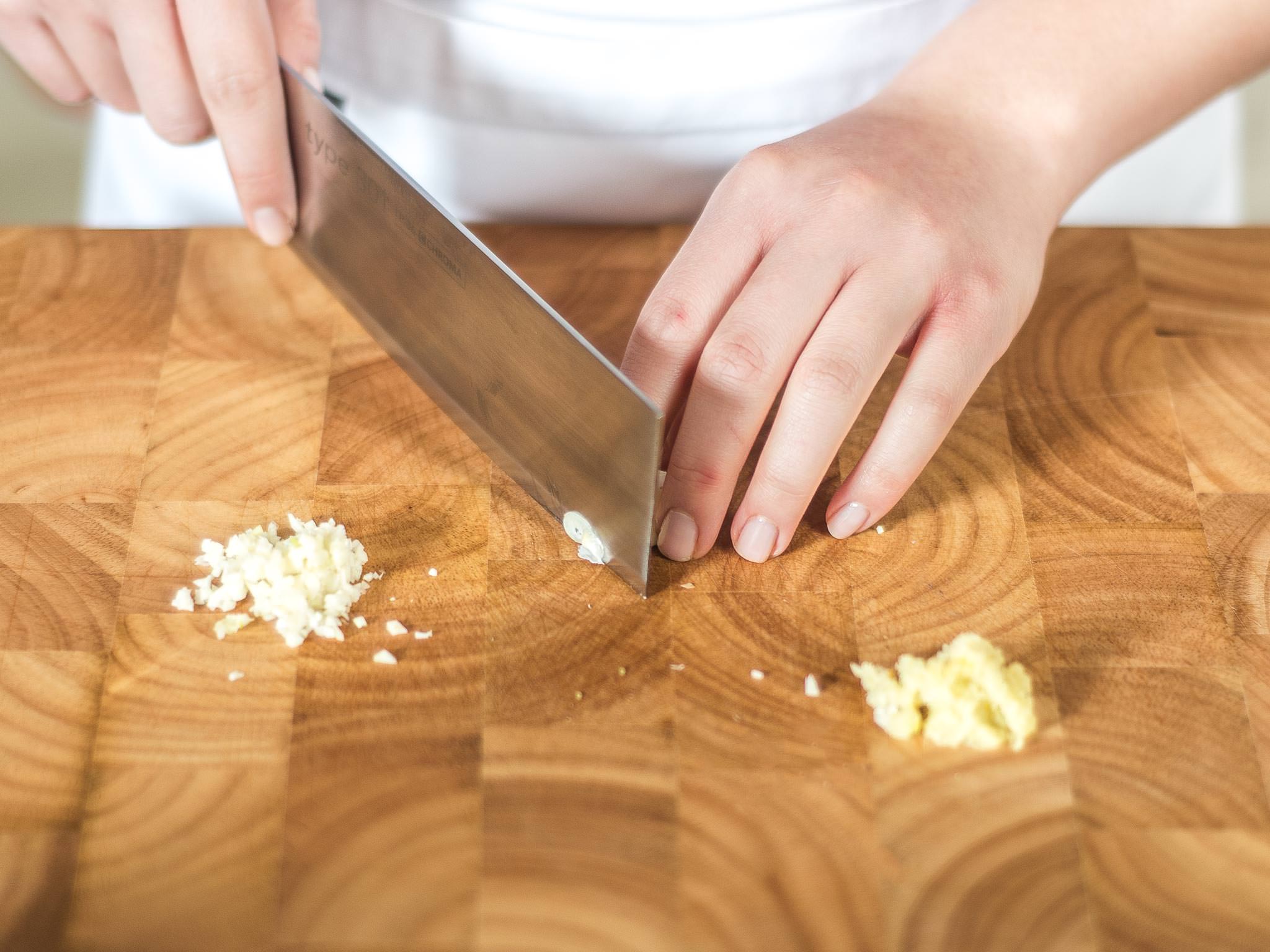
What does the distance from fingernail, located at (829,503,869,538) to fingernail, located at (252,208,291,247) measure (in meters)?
0.54

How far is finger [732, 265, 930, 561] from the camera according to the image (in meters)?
0.75

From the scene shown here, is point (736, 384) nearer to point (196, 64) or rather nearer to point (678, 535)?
point (678, 535)

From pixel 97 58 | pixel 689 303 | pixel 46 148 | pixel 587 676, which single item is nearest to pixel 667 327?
pixel 689 303

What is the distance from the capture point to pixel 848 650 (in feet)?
2.52

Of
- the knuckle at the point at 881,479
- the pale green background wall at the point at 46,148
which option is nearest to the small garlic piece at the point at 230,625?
the knuckle at the point at 881,479

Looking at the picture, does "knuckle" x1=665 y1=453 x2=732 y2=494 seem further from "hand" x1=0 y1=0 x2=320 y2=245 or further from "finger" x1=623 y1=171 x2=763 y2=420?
"hand" x1=0 y1=0 x2=320 y2=245

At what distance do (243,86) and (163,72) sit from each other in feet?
0.35

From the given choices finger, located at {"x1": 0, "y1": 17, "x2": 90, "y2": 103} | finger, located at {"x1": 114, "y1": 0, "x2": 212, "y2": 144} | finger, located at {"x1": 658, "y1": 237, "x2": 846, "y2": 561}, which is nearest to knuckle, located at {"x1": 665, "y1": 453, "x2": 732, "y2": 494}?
finger, located at {"x1": 658, "y1": 237, "x2": 846, "y2": 561}

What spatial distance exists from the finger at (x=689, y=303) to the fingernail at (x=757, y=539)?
10 cm

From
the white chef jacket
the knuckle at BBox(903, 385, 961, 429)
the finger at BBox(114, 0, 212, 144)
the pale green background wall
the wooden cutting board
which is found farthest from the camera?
the pale green background wall

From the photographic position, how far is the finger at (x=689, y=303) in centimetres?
78

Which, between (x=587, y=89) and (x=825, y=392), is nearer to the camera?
(x=825, y=392)

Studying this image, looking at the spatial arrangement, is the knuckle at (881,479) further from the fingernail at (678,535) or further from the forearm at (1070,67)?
the forearm at (1070,67)

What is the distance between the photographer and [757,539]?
0.79m
